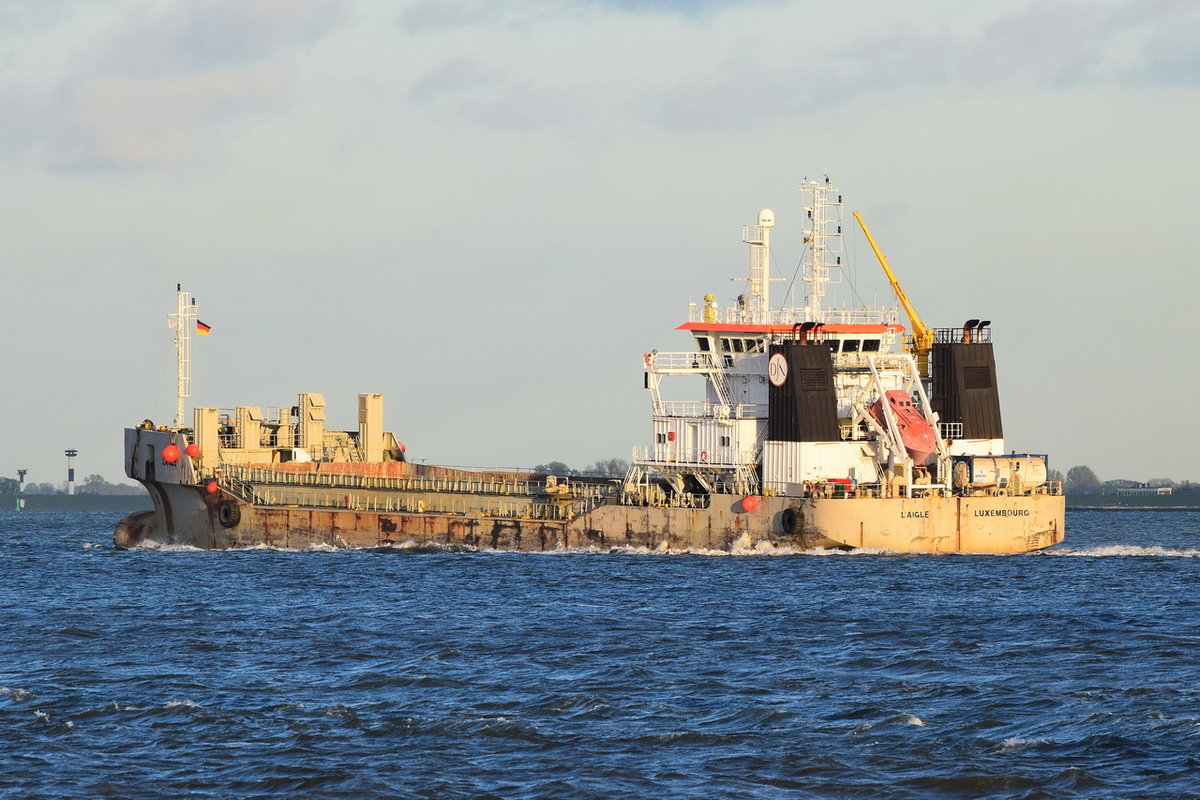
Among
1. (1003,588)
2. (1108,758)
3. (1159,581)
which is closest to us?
(1108,758)

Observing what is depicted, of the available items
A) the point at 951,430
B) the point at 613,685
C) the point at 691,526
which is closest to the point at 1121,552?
the point at 951,430

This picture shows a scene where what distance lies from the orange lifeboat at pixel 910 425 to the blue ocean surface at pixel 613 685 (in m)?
5.97

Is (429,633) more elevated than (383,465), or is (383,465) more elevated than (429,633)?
(383,465)

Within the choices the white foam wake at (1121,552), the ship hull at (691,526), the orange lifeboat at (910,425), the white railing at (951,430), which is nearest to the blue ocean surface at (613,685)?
the ship hull at (691,526)

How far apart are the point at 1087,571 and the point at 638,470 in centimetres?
1796

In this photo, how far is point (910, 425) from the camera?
60344mm

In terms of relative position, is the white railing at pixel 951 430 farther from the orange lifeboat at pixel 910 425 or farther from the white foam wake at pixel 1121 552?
the white foam wake at pixel 1121 552

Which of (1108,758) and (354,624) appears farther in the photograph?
(354,624)

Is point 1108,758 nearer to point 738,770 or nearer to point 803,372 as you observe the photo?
point 738,770

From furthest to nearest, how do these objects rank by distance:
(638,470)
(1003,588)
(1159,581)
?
1. (638,470)
2. (1159,581)
3. (1003,588)

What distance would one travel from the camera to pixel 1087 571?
55.8m

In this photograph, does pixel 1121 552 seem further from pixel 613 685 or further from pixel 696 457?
pixel 613 685

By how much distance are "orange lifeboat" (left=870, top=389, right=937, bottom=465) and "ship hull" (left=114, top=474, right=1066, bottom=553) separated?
7.09ft

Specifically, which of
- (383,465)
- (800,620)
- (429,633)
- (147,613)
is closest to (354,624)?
(429,633)
